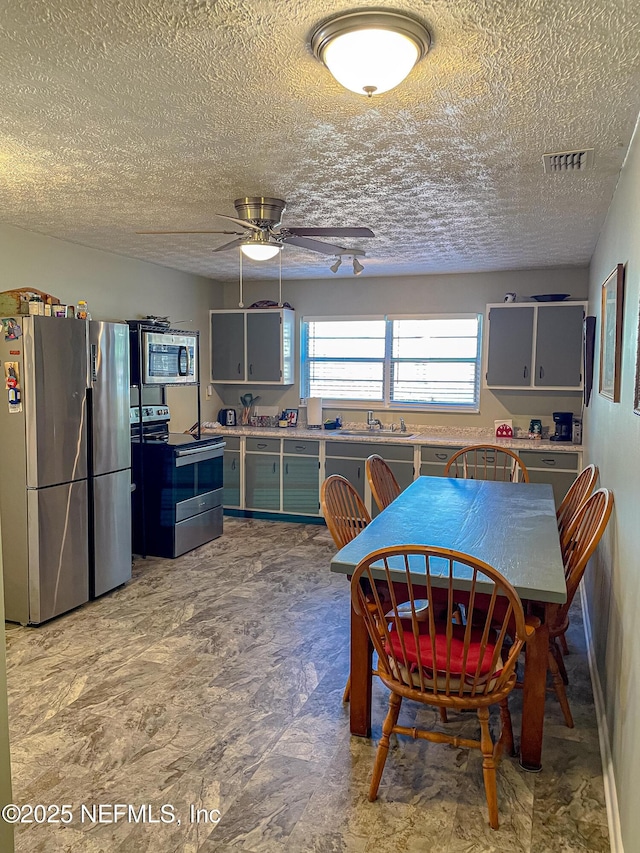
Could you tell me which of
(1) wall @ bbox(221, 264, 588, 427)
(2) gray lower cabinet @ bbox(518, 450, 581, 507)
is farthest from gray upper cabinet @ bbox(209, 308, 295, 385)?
(2) gray lower cabinet @ bbox(518, 450, 581, 507)

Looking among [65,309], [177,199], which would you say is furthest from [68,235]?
[177,199]

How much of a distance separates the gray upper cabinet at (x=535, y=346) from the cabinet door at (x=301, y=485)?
1824mm

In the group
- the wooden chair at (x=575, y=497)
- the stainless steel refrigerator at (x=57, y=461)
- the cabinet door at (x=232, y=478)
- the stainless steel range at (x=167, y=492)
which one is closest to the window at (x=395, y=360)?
the cabinet door at (x=232, y=478)

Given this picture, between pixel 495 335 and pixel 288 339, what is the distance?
2083mm

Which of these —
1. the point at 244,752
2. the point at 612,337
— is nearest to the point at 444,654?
the point at 244,752

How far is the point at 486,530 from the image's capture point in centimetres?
276

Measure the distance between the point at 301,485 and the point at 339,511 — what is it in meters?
2.92

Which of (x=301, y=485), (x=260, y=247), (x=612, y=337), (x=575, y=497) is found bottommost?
(x=301, y=485)

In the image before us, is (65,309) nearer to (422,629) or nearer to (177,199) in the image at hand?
(177,199)

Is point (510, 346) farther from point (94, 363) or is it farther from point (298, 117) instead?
point (298, 117)

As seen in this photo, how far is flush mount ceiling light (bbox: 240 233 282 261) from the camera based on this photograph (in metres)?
3.10

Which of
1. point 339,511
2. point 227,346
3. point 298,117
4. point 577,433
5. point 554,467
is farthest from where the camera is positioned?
point 227,346

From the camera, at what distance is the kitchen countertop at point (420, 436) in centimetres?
518

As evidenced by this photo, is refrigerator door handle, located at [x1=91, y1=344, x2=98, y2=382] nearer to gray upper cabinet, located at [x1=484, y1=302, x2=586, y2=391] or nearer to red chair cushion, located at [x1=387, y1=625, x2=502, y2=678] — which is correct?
red chair cushion, located at [x1=387, y1=625, x2=502, y2=678]
